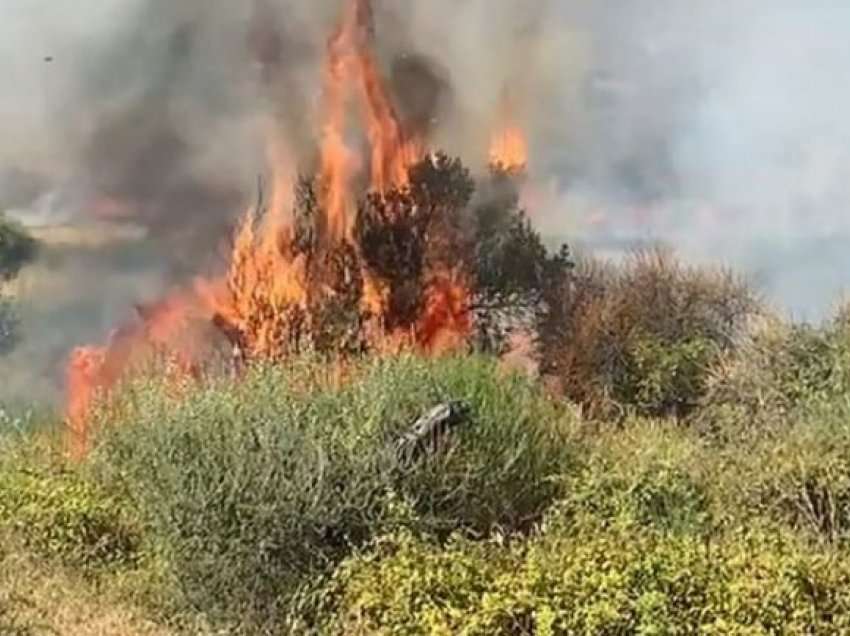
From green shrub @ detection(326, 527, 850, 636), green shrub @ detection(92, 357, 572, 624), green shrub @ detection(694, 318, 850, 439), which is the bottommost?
green shrub @ detection(326, 527, 850, 636)

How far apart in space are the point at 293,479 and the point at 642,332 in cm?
1108

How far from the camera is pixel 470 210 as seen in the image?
20781 millimetres

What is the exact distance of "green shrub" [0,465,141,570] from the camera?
11609 mm

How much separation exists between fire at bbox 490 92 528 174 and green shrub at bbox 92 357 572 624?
10392mm

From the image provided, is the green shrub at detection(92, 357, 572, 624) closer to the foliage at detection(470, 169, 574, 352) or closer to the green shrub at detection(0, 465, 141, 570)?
the green shrub at detection(0, 465, 141, 570)

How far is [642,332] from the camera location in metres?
19.9

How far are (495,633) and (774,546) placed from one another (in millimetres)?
1939

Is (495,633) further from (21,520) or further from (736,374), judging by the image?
(736,374)

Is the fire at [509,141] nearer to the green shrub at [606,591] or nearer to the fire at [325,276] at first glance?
the fire at [325,276]

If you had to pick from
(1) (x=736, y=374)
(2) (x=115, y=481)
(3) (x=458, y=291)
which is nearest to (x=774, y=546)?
(2) (x=115, y=481)

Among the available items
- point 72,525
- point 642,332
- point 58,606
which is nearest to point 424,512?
point 58,606

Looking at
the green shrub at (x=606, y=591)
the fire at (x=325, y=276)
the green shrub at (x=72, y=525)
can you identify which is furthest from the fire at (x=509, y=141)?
the green shrub at (x=606, y=591)

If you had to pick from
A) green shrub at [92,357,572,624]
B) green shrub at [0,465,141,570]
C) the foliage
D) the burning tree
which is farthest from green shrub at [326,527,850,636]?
the foliage

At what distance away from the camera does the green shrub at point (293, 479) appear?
9469 mm
